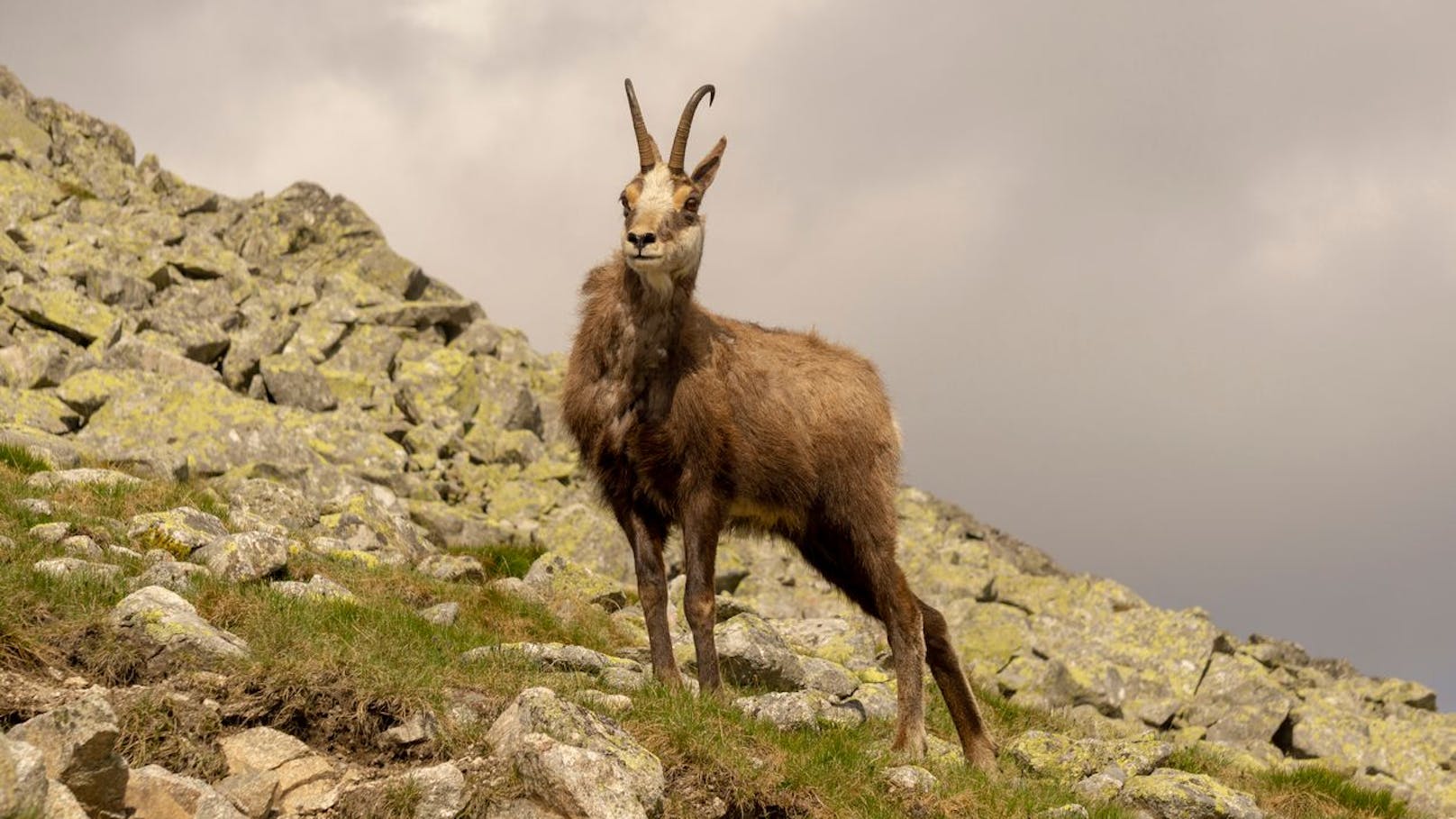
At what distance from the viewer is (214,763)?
702cm

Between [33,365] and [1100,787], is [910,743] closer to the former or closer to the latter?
[1100,787]

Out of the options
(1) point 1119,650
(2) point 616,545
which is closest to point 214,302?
(2) point 616,545

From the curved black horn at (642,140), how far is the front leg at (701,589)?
306cm

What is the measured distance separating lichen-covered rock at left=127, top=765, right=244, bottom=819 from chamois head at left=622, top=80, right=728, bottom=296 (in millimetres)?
5028

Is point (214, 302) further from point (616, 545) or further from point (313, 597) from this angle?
point (313, 597)

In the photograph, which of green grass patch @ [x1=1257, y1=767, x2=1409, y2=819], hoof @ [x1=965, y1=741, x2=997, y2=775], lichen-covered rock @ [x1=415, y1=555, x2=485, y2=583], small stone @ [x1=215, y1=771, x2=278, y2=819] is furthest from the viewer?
lichen-covered rock @ [x1=415, y1=555, x2=485, y2=583]

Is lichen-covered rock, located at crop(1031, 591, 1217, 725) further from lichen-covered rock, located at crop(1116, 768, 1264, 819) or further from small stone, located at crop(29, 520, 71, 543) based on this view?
small stone, located at crop(29, 520, 71, 543)

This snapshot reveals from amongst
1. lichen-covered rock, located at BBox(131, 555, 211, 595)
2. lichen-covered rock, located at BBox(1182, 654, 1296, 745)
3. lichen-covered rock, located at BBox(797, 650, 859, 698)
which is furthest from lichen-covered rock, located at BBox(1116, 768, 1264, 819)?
lichen-covered rock, located at BBox(1182, 654, 1296, 745)

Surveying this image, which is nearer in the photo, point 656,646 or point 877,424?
point 656,646

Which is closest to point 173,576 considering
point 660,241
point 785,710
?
→ point 660,241

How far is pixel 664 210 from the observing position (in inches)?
398

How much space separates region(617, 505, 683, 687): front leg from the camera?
9938 millimetres

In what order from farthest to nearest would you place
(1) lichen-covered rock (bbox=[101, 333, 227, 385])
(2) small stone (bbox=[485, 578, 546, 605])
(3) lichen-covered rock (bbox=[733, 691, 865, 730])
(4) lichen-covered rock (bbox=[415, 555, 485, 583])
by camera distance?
(1) lichen-covered rock (bbox=[101, 333, 227, 385]), (4) lichen-covered rock (bbox=[415, 555, 485, 583]), (2) small stone (bbox=[485, 578, 546, 605]), (3) lichen-covered rock (bbox=[733, 691, 865, 730])

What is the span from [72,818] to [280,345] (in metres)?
26.2
